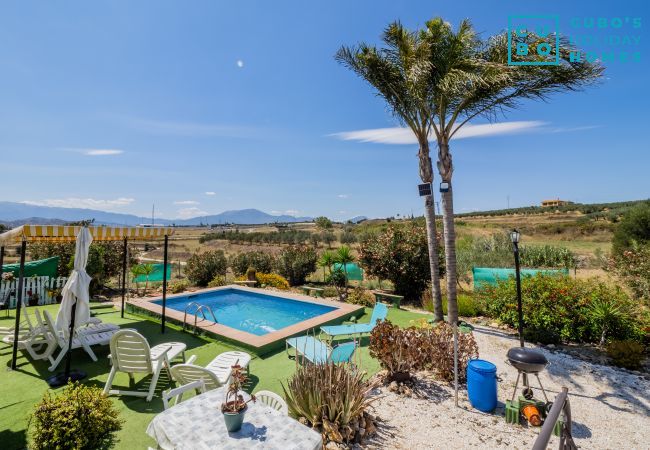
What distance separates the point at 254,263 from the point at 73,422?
13.7m

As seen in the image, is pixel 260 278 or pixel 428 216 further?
pixel 260 278

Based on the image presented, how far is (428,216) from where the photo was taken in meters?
9.30

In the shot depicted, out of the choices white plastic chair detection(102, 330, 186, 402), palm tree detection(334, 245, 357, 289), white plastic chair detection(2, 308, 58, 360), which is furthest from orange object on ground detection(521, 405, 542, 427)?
palm tree detection(334, 245, 357, 289)

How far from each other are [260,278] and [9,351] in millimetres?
8862

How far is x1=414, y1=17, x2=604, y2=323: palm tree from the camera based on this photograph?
7060mm

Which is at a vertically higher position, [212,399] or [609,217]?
Answer: [609,217]

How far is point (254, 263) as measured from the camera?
679 inches

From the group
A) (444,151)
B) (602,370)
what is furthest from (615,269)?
(444,151)

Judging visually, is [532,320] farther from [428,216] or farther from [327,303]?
[327,303]

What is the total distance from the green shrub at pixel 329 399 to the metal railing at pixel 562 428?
2.25 metres

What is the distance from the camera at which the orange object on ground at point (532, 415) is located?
429 centimetres

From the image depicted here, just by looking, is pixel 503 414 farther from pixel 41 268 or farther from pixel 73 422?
pixel 41 268

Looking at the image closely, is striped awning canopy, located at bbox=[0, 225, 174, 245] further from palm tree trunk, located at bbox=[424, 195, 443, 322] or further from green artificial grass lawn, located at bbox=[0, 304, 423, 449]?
palm tree trunk, located at bbox=[424, 195, 443, 322]

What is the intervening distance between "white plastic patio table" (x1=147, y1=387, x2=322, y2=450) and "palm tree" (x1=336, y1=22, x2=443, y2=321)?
7.10 metres
